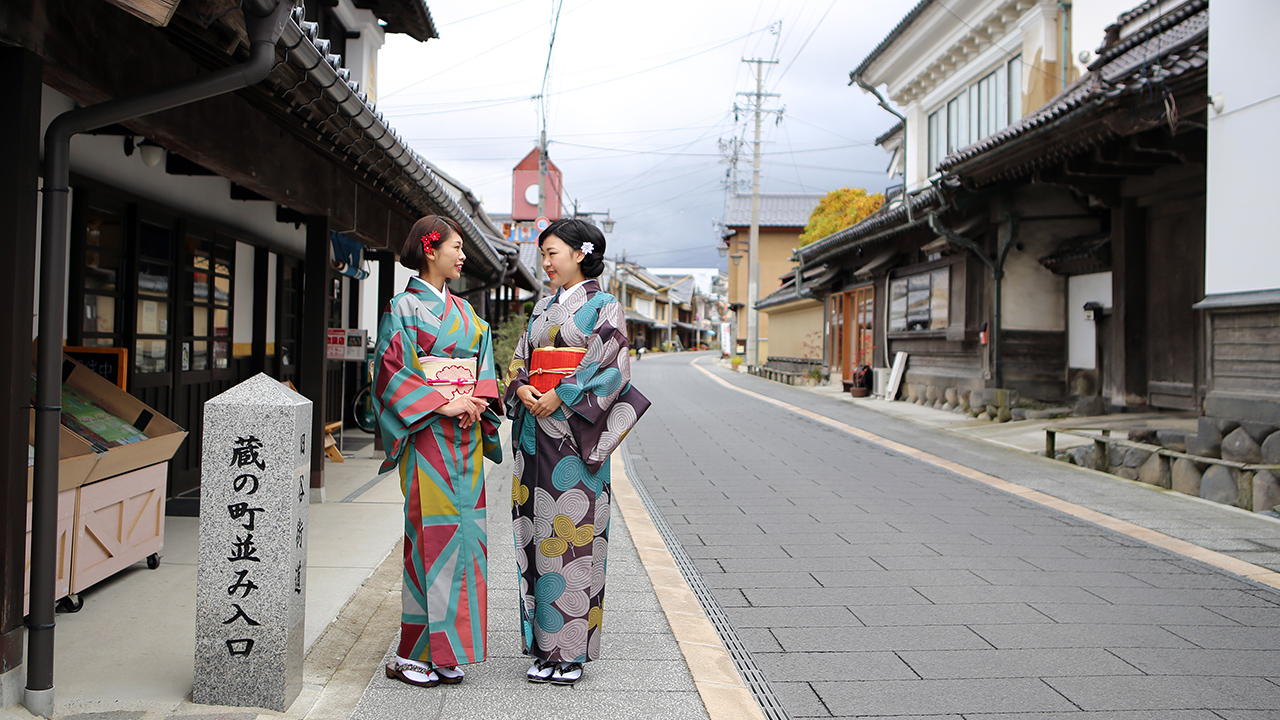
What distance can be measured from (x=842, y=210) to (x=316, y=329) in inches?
968

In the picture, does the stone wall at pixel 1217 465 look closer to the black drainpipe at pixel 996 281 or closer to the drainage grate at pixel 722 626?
the black drainpipe at pixel 996 281

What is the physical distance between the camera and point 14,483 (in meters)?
3.14

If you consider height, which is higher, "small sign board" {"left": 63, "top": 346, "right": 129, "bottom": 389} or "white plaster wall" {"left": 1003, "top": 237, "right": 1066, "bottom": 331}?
"white plaster wall" {"left": 1003, "top": 237, "right": 1066, "bottom": 331}

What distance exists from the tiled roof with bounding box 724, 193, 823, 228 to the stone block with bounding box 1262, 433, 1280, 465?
44.3 meters

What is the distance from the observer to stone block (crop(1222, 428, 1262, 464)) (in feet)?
25.6

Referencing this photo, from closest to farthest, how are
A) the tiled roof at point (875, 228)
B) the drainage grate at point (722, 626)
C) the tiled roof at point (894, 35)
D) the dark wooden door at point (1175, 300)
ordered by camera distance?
1. the drainage grate at point (722, 626)
2. the dark wooden door at point (1175, 300)
3. the tiled roof at point (875, 228)
4. the tiled roof at point (894, 35)

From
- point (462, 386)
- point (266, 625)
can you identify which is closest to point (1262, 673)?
point (462, 386)

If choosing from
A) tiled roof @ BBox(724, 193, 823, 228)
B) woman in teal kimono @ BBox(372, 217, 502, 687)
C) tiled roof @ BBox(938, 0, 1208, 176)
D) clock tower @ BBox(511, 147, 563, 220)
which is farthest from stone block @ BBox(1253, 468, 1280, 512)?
tiled roof @ BBox(724, 193, 823, 228)

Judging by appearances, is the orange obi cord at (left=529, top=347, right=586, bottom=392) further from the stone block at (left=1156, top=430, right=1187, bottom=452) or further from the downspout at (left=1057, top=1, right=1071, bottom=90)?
the downspout at (left=1057, top=1, right=1071, bottom=90)

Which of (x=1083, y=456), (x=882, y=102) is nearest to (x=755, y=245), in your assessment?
(x=882, y=102)

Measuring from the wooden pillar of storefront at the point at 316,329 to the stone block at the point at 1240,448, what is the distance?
27.8 feet

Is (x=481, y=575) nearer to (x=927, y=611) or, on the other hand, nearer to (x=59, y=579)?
(x=59, y=579)

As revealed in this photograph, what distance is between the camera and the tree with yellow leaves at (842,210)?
28.6m

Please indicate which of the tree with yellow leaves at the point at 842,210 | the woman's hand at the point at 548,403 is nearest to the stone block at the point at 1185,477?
the woman's hand at the point at 548,403
